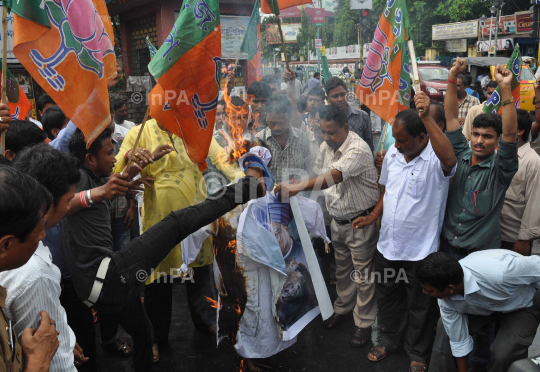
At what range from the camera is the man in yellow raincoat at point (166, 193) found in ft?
11.4

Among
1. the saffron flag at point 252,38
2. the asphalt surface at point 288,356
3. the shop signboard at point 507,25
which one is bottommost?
the asphalt surface at point 288,356

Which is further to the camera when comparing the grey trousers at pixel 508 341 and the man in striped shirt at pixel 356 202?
the man in striped shirt at pixel 356 202

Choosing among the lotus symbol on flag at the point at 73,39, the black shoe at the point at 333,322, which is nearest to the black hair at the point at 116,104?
the lotus symbol on flag at the point at 73,39

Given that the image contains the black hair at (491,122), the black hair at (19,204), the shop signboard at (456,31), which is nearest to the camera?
the black hair at (19,204)

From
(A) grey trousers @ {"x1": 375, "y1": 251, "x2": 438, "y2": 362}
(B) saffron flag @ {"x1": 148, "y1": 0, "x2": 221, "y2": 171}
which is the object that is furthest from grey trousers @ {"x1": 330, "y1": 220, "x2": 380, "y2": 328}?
(B) saffron flag @ {"x1": 148, "y1": 0, "x2": 221, "y2": 171}

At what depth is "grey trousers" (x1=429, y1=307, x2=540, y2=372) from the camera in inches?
105

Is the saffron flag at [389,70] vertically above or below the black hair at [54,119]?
above

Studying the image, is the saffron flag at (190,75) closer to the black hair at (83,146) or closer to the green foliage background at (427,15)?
the black hair at (83,146)

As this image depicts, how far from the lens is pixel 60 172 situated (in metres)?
2.12

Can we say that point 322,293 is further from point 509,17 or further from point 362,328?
point 509,17

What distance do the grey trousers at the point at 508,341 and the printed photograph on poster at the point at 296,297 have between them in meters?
0.95

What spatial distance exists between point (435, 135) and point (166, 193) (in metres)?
2.06

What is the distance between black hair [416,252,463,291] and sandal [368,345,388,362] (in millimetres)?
1050

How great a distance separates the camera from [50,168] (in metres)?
2.10
